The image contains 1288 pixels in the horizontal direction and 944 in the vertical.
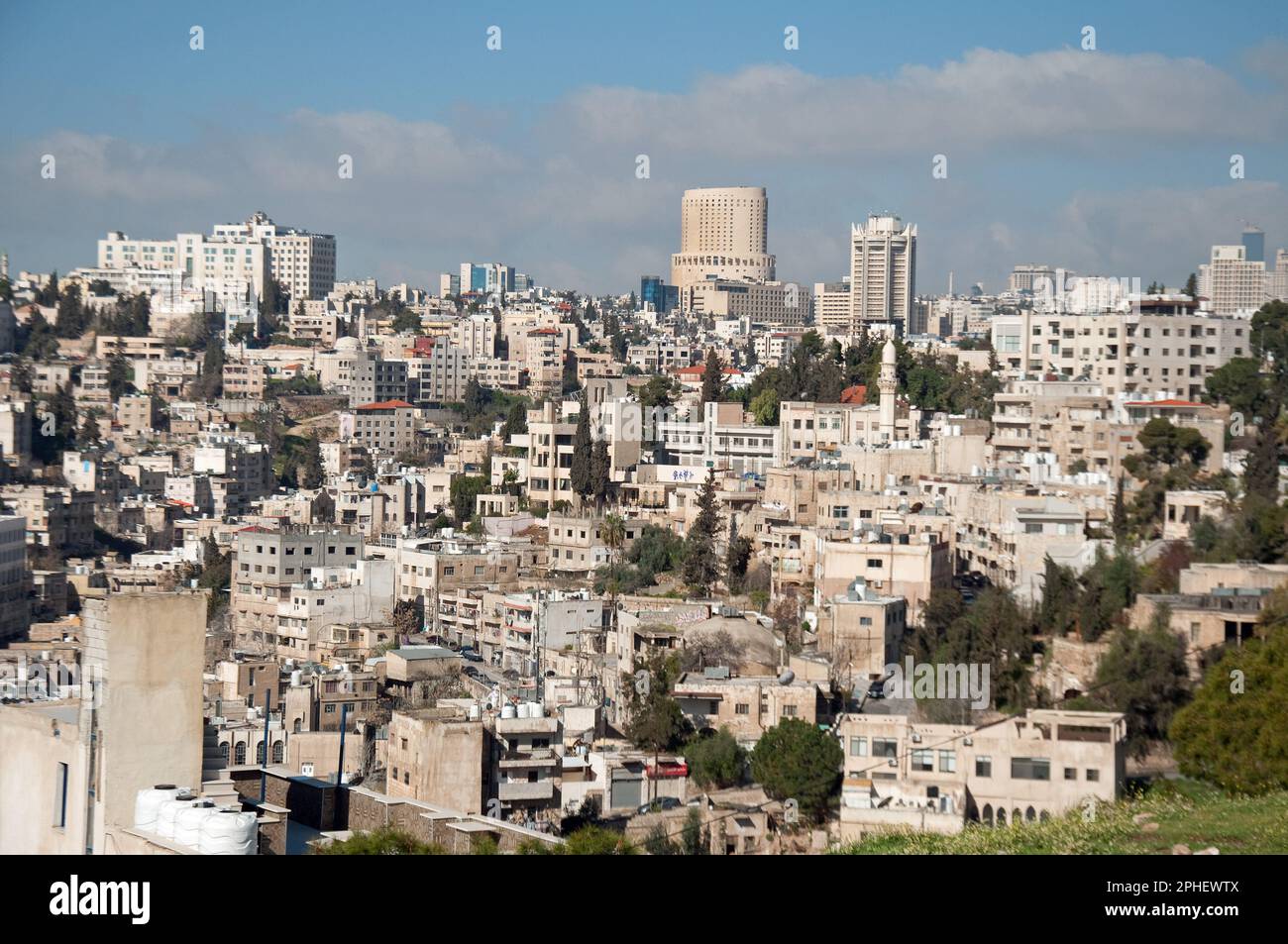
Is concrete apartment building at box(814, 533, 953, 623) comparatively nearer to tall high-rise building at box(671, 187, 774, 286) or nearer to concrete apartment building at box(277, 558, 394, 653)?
concrete apartment building at box(277, 558, 394, 653)

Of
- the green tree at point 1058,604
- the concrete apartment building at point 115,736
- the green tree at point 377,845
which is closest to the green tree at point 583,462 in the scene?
the green tree at point 1058,604

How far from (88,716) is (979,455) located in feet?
51.4

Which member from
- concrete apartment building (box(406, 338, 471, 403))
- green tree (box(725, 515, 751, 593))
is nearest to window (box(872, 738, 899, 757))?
green tree (box(725, 515, 751, 593))

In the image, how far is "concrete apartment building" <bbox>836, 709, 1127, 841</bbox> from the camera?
11648mm

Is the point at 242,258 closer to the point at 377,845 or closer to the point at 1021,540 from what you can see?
the point at 1021,540

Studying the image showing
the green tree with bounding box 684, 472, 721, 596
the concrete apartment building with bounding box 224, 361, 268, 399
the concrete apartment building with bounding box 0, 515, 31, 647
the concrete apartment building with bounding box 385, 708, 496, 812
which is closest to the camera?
the concrete apartment building with bounding box 385, 708, 496, 812

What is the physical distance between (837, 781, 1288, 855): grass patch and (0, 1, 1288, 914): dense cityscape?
5cm

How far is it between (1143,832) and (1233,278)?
3129cm

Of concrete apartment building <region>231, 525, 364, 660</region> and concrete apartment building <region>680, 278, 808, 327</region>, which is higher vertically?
concrete apartment building <region>680, 278, 808, 327</region>

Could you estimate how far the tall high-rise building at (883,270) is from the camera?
61.9 meters

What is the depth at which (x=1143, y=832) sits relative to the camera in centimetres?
936

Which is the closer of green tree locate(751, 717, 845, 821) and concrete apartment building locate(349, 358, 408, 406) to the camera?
green tree locate(751, 717, 845, 821)
